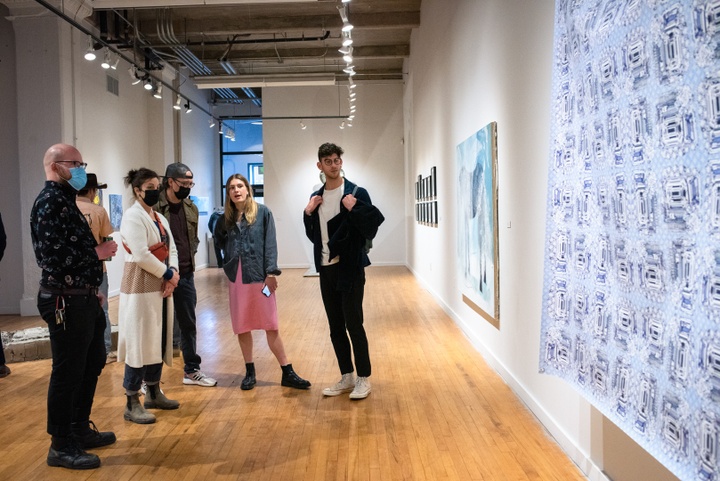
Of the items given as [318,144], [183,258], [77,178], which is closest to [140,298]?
[77,178]

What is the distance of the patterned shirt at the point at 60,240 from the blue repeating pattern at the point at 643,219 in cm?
224

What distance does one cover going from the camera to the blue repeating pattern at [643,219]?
5.01ft

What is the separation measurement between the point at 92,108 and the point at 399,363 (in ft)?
24.6

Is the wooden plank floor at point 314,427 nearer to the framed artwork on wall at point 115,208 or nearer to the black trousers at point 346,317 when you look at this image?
the black trousers at point 346,317

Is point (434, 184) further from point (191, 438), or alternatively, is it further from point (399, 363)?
point (191, 438)

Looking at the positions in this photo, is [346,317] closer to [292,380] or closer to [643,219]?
[292,380]

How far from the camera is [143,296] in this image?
3.63 meters

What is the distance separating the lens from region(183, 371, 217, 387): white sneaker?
15.1 ft

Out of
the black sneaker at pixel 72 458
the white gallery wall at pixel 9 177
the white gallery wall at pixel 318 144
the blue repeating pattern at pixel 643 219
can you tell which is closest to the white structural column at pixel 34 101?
the white gallery wall at pixel 9 177

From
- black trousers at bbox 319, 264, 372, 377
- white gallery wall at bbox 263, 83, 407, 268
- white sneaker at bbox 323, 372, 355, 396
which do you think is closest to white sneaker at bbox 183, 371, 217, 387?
white sneaker at bbox 323, 372, 355, 396

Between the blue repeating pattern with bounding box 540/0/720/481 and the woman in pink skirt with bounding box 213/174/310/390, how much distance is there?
7.55ft

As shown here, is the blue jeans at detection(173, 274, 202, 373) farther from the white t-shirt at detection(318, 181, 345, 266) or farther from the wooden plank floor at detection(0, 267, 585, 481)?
the white t-shirt at detection(318, 181, 345, 266)

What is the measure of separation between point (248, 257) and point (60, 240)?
155 centimetres

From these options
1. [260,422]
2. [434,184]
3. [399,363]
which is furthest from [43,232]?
[434,184]
